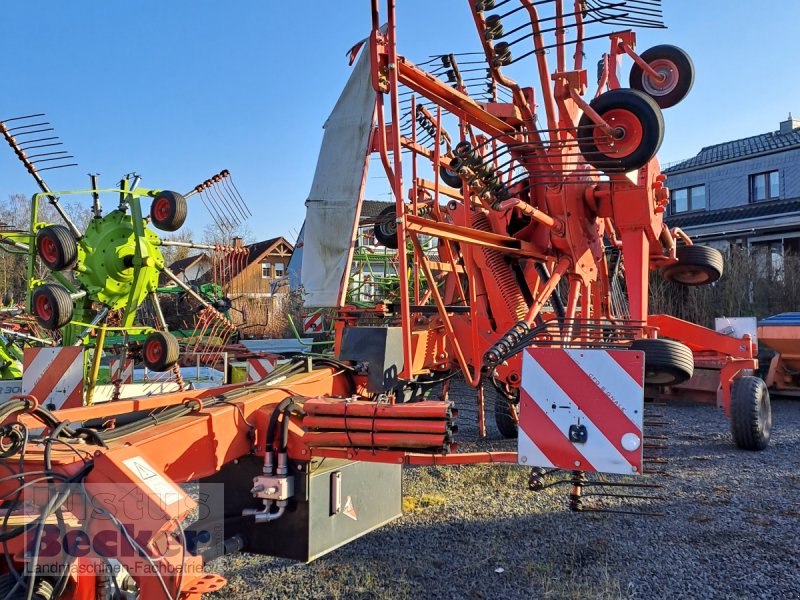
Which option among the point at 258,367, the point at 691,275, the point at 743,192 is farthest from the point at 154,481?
the point at 743,192

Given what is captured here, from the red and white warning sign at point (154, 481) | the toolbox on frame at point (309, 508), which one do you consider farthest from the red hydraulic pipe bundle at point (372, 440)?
the red and white warning sign at point (154, 481)

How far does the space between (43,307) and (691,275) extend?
682 cm

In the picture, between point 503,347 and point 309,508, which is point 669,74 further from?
point 309,508

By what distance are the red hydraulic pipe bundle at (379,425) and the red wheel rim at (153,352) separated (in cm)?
324

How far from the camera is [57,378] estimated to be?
5.63 m

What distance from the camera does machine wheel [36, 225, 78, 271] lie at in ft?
18.7

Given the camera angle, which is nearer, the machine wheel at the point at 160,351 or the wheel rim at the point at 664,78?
the machine wheel at the point at 160,351

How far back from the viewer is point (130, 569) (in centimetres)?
230

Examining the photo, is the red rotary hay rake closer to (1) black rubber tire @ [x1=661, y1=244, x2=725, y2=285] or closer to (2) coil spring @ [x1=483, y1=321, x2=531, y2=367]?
(2) coil spring @ [x1=483, y1=321, x2=531, y2=367]

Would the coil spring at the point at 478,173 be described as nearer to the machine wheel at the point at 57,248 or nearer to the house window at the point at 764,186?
the machine wheel at the point at 57,248

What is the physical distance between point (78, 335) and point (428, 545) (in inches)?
168

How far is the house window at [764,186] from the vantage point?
24081 mm

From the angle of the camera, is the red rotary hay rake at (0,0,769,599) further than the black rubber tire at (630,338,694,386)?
No

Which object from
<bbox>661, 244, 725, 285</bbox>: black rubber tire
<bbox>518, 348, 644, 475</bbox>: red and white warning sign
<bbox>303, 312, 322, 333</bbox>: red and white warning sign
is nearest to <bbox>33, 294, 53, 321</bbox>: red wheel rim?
<bbox>518, 348, 644, 475</bbox>: red and white warning sign
